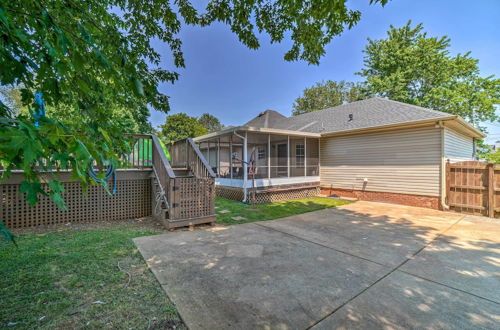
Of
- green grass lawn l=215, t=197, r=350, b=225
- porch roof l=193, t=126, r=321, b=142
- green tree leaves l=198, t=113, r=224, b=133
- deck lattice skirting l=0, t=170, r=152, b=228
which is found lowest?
green grass lawn l=215, t=197, r=350, b=225

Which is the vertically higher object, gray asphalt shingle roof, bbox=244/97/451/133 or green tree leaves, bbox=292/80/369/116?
green tree leaves, bbox=292/80/369/116

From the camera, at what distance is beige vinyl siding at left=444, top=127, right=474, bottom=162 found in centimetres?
791

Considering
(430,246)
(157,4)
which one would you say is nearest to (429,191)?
(430,246)

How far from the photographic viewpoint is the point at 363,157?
9.66m

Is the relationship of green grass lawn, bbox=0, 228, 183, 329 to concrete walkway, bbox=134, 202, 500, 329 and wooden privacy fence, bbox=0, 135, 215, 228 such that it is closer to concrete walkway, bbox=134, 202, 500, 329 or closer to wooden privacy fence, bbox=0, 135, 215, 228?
concrete walkway, bbox=134, 202, 500, 329

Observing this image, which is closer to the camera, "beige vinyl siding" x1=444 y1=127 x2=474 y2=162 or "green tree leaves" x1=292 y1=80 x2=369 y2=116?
"beige vinyl siding" x1=444 y1=127 x2=474 y2=162

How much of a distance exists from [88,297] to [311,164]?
394 inches

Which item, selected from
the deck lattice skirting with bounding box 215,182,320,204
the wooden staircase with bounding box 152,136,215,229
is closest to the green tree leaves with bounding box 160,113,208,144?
the deck lattice skirting with bounding box 215,182,320,204

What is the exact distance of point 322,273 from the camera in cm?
317

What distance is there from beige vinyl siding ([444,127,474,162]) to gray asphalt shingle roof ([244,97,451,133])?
3.42ft

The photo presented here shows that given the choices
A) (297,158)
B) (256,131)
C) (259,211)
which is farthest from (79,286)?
(297,158)

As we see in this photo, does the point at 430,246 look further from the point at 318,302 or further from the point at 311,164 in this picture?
the point at 311,164

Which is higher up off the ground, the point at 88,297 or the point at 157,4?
the point at 157,4

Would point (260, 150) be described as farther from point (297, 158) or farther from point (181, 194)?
point (181, 194)
